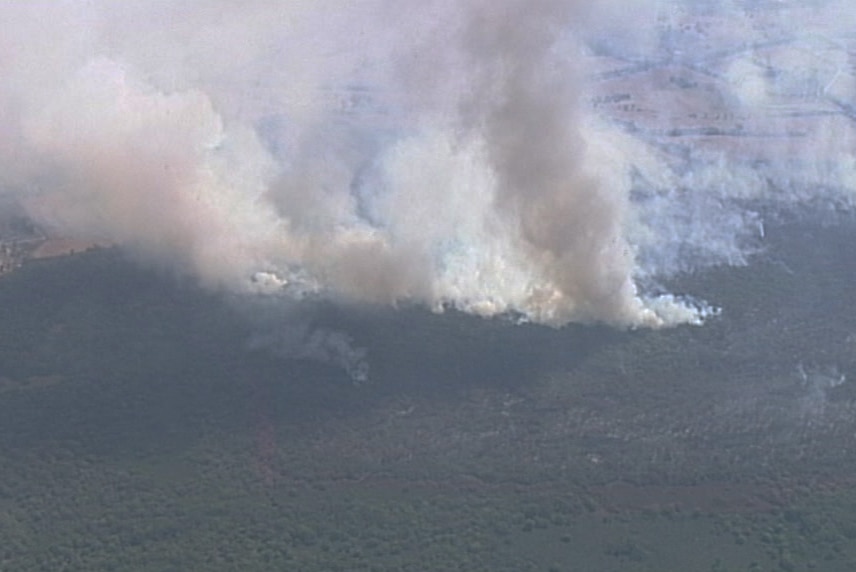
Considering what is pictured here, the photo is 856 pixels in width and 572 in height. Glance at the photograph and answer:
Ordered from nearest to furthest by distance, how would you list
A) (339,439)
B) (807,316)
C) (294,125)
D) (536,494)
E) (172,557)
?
1. (172,557)
2. (536,494)
3. (339,439)
4. (807,316)
5. (294,125)

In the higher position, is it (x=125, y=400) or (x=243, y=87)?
(x=243, y=87)

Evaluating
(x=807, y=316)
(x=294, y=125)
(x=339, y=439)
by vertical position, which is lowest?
(x=339, y=439)

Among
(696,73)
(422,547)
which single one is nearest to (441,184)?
(422,547)

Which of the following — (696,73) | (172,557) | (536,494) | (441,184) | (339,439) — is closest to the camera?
(172,557)

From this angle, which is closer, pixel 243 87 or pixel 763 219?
pixel 763 219

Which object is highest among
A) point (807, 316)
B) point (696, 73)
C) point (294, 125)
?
point (696, 73)

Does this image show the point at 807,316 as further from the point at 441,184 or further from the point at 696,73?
the point at 696,73

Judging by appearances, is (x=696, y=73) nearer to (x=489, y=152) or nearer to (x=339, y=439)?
(x=489, y=152)

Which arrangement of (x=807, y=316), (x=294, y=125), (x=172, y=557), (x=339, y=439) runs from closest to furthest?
(x=172, y=557) < (x=339, y=439) < (x=807, y=316) < (x=294, y=125)

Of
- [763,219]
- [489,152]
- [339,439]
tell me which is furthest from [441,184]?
[339,439]
